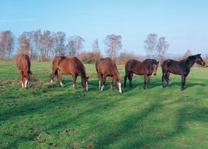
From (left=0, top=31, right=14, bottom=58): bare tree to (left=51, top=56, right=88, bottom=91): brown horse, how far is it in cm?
5611

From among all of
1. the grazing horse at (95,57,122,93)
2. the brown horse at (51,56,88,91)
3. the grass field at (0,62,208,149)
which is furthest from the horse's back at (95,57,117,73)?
the grass field at (0,62,208,149)

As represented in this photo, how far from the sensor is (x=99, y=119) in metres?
10.4

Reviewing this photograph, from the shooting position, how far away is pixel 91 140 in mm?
8273

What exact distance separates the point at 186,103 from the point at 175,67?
5501 mm

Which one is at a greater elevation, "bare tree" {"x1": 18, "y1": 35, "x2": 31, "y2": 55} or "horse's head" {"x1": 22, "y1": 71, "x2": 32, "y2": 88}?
"bare tree" {"x1": 18, "y1": 35, "x2": 31, "y2": 55}

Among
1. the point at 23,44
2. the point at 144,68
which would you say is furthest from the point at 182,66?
the point at 23,44

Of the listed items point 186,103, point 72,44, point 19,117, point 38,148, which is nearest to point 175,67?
point 186,103

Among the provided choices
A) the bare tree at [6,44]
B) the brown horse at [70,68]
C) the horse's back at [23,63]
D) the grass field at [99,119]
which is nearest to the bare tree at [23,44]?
the bare tree at [6,44]

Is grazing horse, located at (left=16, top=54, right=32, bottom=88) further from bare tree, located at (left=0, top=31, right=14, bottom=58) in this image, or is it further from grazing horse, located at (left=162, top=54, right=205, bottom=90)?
bare tree, located at (left=0, top=31, right=14, bottom=58)

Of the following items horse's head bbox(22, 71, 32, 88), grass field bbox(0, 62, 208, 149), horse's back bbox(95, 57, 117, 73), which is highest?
→ horse's back bbox(95, 57, 117, 73)

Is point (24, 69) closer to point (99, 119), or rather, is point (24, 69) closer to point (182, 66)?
point (99, 119)

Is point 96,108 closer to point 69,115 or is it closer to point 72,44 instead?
point 69,115

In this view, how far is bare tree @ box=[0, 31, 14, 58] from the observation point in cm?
7312

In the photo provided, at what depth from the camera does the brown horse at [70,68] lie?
16.8 m
